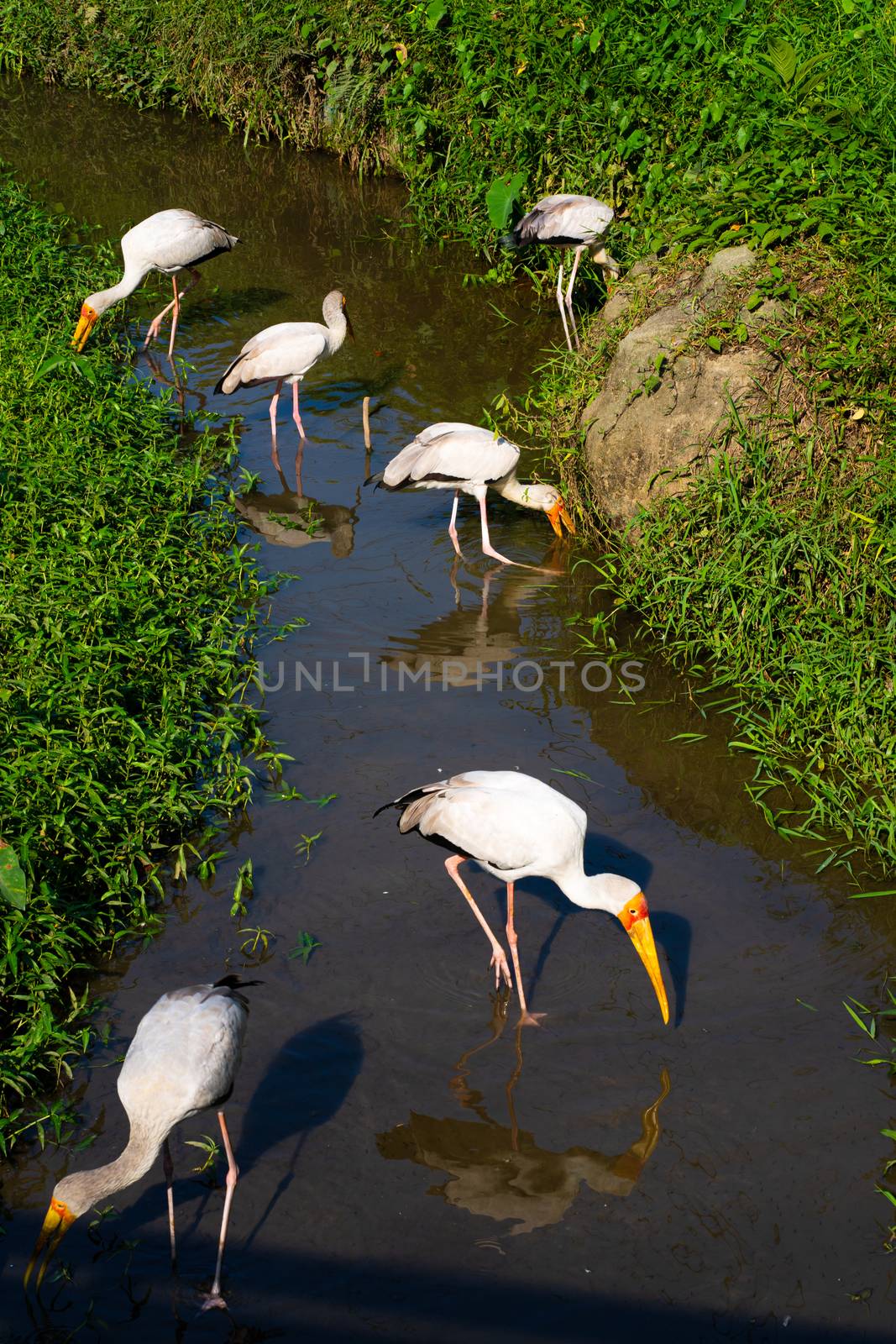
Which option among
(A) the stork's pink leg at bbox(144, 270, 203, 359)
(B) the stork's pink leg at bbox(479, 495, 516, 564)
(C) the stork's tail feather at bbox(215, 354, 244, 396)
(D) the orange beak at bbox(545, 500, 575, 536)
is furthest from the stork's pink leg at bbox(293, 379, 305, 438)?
(D) the orange beak at bbox(545, 500, 575, 536)

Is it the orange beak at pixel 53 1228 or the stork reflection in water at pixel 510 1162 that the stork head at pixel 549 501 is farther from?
the orange beak at pixel 53 1228

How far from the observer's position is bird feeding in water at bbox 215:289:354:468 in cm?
793

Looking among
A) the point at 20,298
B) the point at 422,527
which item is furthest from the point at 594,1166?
the point at 20,298

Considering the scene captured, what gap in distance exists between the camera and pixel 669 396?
257 inches

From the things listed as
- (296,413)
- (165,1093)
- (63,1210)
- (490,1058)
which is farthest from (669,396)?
(63,1210)

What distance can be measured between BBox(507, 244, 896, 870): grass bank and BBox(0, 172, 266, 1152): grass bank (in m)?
1.93

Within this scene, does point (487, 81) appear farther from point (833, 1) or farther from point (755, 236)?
point (755, 236)

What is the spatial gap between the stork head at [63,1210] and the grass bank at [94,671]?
501 mm

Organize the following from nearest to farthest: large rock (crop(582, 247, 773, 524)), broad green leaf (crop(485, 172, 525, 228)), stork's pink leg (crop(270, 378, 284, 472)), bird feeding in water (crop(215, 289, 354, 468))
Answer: large rock (crop(582, 247, 773, 524)) → stork's pink leg (crop(270, 378, 284, 472)) → bird feeding in water (crop(215, 289, 354, 468)) → broad green leaf (crop(485, 172, 525, 228))

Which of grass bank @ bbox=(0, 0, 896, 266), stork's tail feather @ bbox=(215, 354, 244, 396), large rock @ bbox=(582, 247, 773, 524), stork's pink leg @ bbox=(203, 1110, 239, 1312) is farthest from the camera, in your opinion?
stork's tail feather @ bbox=(215, 354, 244, 396)

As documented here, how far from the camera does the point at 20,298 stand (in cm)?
867

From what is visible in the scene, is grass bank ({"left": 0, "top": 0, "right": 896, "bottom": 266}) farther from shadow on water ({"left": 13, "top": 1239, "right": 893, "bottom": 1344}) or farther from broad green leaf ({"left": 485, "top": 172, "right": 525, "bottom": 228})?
shadow on water ({"left": 13, "top": 1239, "right": 893, "bottom": 1344})

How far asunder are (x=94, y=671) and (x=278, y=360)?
333cm

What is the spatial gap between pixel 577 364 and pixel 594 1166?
488 centimetres
